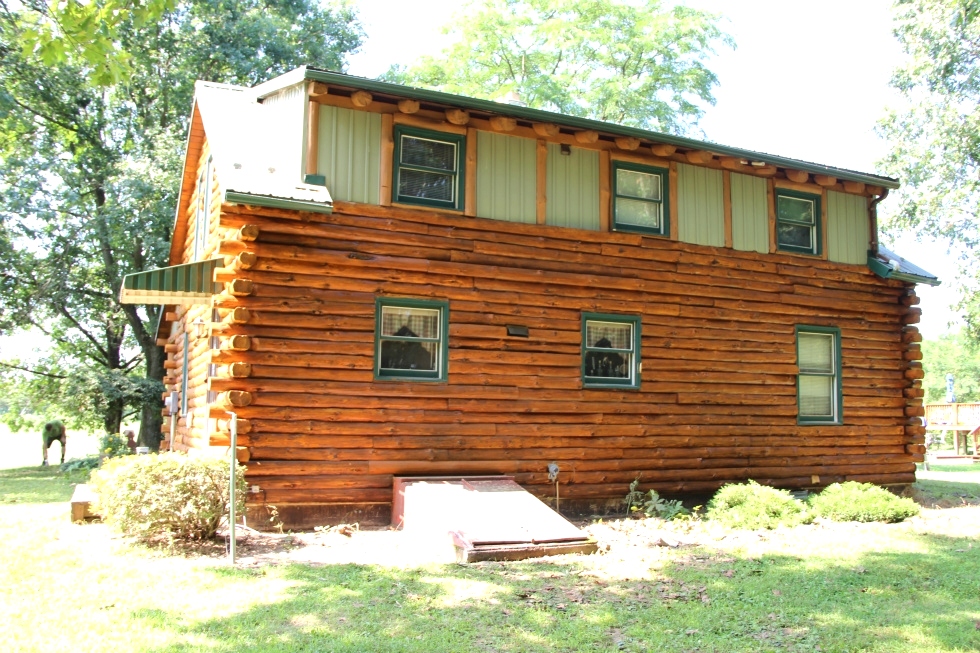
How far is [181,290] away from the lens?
34.2 feet

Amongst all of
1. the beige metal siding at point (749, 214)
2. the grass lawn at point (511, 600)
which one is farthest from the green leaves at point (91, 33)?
the beige metal siding at point (749, 214)

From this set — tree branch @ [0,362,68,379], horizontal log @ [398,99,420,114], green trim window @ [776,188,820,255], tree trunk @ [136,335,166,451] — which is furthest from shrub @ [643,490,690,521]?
tree branch @ [0,362,68,379]

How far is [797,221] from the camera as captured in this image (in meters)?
14.0

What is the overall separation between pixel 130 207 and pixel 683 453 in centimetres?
1656

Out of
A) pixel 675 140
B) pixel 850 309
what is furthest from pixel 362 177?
pixel 850 309

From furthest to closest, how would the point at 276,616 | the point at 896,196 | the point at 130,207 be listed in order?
the point at 896,196 < the point at 130,207 < the point at 276,616

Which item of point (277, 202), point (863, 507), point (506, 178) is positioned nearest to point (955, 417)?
point (863, 507)

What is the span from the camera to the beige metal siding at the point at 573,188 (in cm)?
1187

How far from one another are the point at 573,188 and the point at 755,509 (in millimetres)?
5271

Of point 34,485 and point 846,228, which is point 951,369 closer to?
point 846,228

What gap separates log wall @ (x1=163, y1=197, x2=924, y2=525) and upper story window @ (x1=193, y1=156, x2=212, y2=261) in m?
1.74

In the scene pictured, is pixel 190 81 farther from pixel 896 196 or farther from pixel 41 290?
pixel 896 196

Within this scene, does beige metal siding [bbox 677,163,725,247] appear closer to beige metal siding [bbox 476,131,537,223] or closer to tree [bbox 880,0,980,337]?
beige metal siding [bbox 476,131,537,223]

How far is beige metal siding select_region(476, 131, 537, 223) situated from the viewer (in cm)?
1136
